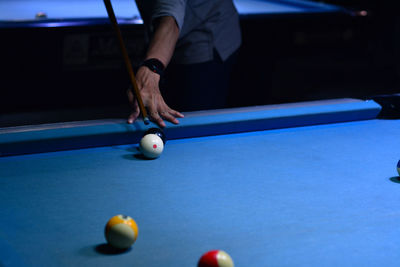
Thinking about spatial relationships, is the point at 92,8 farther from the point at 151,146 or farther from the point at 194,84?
the point at 151,146

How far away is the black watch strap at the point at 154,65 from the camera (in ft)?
6.86

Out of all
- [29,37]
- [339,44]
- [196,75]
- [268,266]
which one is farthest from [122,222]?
[339,44]

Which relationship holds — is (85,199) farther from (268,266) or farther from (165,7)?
(165,7)

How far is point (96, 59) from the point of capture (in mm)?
3861

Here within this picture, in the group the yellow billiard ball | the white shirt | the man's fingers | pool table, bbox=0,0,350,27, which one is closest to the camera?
the yellow billiard ball

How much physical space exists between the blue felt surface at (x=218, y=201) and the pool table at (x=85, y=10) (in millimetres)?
1944

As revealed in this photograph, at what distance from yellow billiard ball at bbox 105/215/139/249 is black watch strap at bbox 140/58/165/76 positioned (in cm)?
118

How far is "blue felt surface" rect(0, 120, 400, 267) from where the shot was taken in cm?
97

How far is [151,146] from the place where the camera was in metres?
1.55

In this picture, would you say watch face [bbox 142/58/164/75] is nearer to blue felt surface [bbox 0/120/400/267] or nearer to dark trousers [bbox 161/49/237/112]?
blue felt surface [bbox 0/120/400/267]

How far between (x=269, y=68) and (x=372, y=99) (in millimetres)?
2244

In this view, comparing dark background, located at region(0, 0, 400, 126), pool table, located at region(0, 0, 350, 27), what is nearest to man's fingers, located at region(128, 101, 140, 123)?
dark background, located at region(0, 0, 400, 126)

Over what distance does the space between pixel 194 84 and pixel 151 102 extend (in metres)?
0.78

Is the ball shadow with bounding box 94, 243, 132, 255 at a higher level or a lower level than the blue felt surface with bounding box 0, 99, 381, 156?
higher
